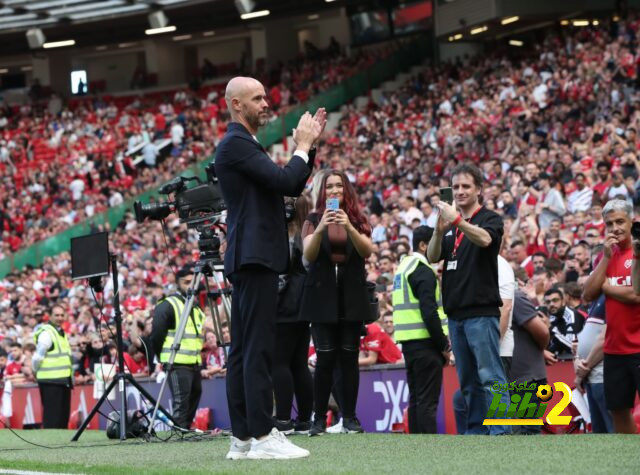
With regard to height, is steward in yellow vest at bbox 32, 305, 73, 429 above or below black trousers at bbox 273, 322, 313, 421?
below

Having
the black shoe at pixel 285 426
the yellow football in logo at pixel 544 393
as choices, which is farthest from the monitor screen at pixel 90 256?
the yellow football in logo at pixel 544 393

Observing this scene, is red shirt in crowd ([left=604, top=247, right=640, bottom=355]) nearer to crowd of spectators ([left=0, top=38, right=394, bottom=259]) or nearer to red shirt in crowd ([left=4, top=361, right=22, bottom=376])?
red shirt in crowd ([left=4, top=361, right=22, bottom=376])

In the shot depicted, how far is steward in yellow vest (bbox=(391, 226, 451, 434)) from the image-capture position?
9.55 meters

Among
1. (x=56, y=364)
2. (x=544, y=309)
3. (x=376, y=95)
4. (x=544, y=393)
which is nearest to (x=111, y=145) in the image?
(x=376, y=95)

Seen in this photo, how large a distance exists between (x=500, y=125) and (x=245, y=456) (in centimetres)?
1822

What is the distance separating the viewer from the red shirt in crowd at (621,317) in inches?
313

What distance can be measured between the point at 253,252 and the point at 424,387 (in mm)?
3144

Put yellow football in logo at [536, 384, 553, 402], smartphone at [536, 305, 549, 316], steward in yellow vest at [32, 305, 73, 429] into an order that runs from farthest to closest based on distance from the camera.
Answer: steward in yellow vest at [32, 305, 73, 429] < smartphone at [536, 305, 549, 316] < yellow football in logo at [536, 384, 553, 402]

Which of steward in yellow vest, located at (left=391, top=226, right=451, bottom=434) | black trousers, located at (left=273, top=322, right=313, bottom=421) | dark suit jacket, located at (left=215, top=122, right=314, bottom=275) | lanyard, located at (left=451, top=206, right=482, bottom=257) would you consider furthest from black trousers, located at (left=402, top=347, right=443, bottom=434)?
dark suit jacket, located at (left=215, top=122, right=314, bottom=275)

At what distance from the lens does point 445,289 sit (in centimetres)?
833

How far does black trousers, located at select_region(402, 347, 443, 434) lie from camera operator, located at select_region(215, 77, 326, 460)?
276cm

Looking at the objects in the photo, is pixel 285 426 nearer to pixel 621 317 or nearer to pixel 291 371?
pixel 291 371

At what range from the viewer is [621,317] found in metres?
8.02

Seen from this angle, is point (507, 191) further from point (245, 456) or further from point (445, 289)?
point (245, 456)
